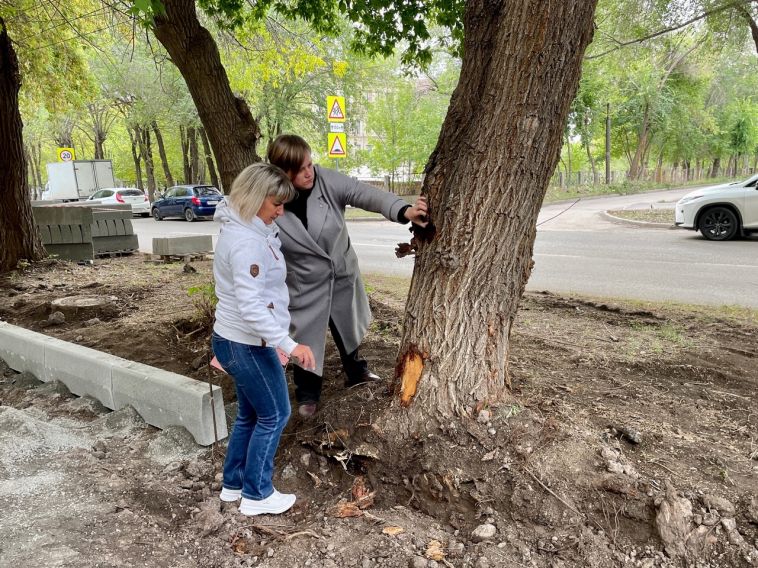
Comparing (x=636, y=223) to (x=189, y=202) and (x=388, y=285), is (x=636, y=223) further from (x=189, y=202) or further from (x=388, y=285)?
(x=189, y=202)

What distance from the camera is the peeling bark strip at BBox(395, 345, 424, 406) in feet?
9.41

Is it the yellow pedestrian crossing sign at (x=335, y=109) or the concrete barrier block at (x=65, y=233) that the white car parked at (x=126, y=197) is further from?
the concrete barrier block at (x=65, y=233)

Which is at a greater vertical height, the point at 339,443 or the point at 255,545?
the point at 339,443

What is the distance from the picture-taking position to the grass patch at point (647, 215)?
16.1 metres

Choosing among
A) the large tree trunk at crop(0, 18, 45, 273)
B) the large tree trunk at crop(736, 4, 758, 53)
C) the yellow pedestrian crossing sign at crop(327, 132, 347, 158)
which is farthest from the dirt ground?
the yellow pedestrian crossing sign at crop(327, 132, 347, 158)

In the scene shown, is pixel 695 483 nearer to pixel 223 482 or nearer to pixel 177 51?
pixel 223 482

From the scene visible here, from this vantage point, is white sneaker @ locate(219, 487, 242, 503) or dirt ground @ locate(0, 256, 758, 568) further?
white sneaker @ locate(219, 487, 242, 503)

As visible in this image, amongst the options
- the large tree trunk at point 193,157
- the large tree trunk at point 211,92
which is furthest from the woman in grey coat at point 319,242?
the large tree trunk at point 193,157

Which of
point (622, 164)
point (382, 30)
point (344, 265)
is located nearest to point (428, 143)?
point (382, 30)

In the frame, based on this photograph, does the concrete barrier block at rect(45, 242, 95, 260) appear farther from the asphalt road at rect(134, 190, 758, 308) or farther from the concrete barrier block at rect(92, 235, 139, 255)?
the asphalt road at rect(134, 190, 758, 308)

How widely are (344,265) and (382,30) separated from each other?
3727mm

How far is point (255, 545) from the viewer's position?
7.89ft

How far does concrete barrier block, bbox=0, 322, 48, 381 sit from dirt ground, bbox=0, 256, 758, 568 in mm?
481

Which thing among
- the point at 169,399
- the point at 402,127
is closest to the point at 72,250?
the point at 169,399
